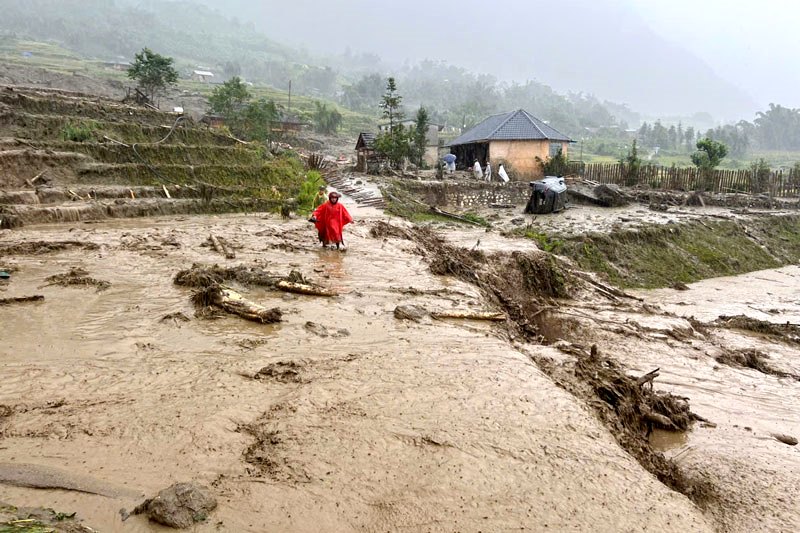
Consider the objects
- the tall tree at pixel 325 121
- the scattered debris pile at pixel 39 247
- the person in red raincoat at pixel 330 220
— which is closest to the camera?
the scattered debris pile at pixel 39 247

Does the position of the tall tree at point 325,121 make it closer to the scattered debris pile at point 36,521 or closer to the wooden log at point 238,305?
the wooden log at point 238,305

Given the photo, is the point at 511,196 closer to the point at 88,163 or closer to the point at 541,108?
the point at 88,163

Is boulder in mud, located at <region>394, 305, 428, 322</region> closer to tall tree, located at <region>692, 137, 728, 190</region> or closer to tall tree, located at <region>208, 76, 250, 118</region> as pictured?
tall tree, located at <region>692, 137, 728, 190</region>

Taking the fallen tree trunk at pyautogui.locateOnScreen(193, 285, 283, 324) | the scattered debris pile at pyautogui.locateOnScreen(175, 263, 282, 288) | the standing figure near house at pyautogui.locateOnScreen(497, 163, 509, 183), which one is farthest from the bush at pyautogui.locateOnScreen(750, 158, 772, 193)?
the fallen tree trunk at pyautogui.locateOnScreen(193, 285, 283, 324)

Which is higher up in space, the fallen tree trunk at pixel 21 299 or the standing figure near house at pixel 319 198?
the standing figure near house at pixel 319 198

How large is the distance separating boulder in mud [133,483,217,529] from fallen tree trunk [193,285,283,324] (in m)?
3.03

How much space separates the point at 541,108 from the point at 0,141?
340 feet

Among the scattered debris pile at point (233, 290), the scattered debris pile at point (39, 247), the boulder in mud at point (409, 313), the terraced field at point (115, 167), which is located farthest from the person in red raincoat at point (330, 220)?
the terraced field at point (115, 167)

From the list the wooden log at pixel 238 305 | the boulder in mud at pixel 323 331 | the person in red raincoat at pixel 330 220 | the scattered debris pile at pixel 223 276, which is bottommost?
the boulder in mud at pixel 323 331

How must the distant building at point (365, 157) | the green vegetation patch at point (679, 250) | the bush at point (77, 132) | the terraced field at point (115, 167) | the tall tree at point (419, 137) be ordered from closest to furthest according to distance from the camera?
the terraced field at point (115, 167), the green vegetation patch at point (679, 250), the bush at point (77, 132), the distant building at point (365, 157), the tall tree at point (419, 137)

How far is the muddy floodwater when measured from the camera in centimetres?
304

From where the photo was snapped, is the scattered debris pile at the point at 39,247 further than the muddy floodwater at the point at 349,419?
Yes

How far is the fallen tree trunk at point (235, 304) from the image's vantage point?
5.89 m

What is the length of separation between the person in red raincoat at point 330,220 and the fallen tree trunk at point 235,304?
3389mm
